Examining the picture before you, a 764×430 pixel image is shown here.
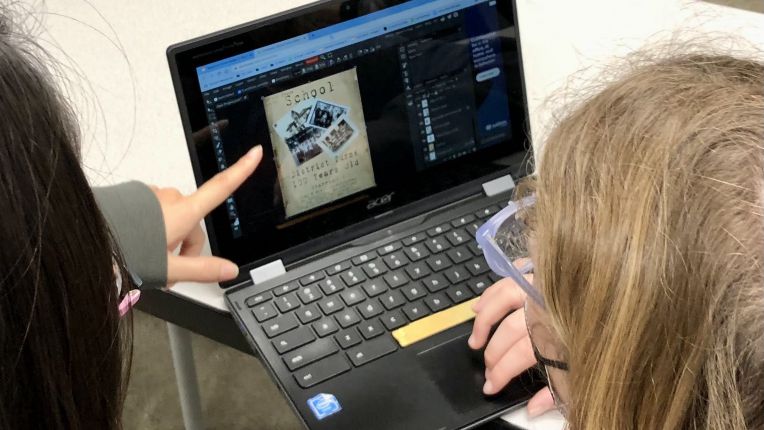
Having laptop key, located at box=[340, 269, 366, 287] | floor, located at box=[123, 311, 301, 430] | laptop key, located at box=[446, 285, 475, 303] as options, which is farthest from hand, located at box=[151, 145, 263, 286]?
floor, located at box=[123, 311, 301, 430]

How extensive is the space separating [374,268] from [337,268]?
0.12 feet

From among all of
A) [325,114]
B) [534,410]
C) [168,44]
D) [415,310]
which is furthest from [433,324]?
[168,44]

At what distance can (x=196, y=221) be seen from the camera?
0.90m

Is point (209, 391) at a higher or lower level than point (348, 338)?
lower

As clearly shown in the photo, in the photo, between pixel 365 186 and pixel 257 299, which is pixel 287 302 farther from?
pixel 365 186

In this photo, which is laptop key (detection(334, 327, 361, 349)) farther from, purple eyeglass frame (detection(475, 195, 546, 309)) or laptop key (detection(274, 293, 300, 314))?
purple eyeglass frame (detection(475, 195, 546, 309))

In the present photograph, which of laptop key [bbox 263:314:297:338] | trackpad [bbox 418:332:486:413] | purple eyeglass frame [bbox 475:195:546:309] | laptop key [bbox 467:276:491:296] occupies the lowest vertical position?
trackpad [bbox 418:332:486:413]

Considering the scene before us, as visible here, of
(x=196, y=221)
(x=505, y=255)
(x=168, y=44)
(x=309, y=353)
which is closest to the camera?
(x=505, y=255)

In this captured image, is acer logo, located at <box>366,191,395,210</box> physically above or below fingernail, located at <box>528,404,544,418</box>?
above

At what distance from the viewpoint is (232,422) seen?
1594mm

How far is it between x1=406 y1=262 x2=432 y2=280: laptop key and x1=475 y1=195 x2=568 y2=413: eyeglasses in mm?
160

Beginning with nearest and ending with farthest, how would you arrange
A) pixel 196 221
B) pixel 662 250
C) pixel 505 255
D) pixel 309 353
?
pixel 662 250
pixel 505 255
pixel 309 353
pixel 196 221

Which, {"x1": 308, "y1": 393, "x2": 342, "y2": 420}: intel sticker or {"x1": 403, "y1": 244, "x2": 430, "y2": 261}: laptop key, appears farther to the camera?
{"x1": 403, "y1": 244, "x2": 430, "y2": 261}: laptop key

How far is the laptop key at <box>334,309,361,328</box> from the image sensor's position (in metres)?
0.83
